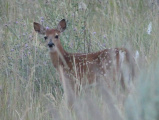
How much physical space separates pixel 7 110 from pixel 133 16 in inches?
146

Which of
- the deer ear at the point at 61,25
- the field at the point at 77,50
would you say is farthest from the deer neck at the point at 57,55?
the deer ear at the point at 61,25

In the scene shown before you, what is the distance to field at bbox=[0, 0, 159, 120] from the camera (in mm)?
3361

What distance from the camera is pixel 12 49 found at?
6828 millimetres

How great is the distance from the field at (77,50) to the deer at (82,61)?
158mm

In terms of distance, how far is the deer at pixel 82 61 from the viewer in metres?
5.88

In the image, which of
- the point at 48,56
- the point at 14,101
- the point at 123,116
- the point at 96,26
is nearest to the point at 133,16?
the point at 96,26

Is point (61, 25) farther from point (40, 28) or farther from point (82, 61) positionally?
point (82, 61)

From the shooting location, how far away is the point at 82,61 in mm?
6406

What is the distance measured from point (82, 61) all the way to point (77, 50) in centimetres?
71

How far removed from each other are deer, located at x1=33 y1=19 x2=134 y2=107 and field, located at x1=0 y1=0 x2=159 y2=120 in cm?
16

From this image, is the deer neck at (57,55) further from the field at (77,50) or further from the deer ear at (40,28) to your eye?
the deer ear at (40,28)

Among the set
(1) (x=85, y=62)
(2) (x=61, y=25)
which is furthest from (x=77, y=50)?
A: (1) (x=85, y=62)

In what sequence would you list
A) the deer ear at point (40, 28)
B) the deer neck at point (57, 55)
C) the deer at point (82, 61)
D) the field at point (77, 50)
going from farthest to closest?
the deer ear at point (40, 28)
the deer neck at point (57, 55)
the deer at point (82, 61)
the field at point (77, 50)

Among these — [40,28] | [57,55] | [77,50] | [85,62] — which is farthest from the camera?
[77,50]
